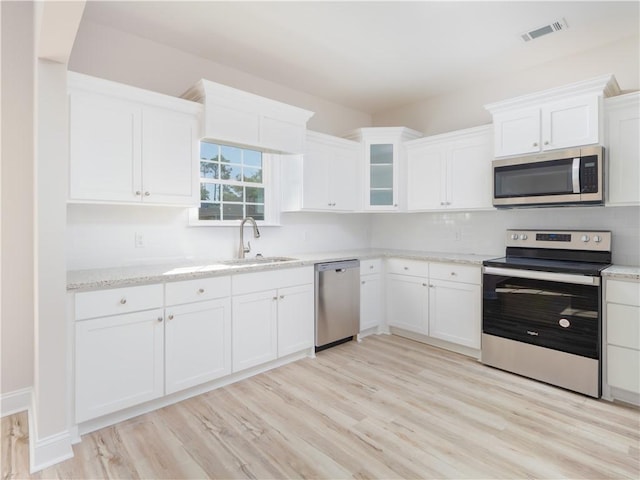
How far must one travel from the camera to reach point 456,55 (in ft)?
10.3

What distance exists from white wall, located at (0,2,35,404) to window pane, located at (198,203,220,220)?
3.81 feet

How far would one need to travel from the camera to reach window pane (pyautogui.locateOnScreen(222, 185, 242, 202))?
333cm

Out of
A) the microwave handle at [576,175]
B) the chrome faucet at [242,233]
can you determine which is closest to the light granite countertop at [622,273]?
the microwave handle at [576,175]

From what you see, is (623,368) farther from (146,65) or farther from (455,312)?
(146,65)

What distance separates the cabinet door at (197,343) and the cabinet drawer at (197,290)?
0.14ft

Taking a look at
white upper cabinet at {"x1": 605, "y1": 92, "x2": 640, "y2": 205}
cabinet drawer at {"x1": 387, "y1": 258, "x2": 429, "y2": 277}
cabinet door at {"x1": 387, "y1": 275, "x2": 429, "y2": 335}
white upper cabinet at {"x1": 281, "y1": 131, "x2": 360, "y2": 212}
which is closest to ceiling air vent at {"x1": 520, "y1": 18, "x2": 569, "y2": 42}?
white upper cabinet at {"x1": 605, "y1": 92, "x2": 640, "y2": 205}

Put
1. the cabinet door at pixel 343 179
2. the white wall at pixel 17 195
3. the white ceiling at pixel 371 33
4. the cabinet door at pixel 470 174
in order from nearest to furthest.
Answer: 1. the white wall at pixel 17 195
2. the white ceiling at pixel 371 33
3. the cabinet door at pixel 470 174
4. the cabinet door at pixel 343 179

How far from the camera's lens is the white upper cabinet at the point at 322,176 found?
3.61 meters

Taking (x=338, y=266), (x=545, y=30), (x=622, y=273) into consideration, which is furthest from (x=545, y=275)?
(x=545, y=30)

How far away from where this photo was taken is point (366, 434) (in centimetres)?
211

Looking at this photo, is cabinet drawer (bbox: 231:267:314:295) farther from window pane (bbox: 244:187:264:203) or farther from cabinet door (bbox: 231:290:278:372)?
window pane (bbox: 244:187:264:203)

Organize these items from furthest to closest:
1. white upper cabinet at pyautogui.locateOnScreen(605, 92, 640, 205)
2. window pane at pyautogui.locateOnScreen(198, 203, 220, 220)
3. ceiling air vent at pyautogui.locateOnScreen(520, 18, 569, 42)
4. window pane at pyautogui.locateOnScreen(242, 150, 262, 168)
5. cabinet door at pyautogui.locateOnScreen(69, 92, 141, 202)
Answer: window pane at pyautogui.locateOnScreen(242, 150, 262, 168) < window pane at pyautogui.locateOnScreen(198, 203, 220, 220) < ceiling air vent at pyautogui.locateOnScreen(520, 18, 569, 42) < white upper cabinet at pyautogui.locateOnScreen(605, 92, 640, 205) < cabinet door at pyautogui.locateOnScreen(69, 92, 141, 202)

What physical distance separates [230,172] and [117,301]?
1625 mm

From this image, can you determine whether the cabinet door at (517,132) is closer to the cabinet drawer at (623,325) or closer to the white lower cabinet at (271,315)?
the cabinet drawer at (623,325)
